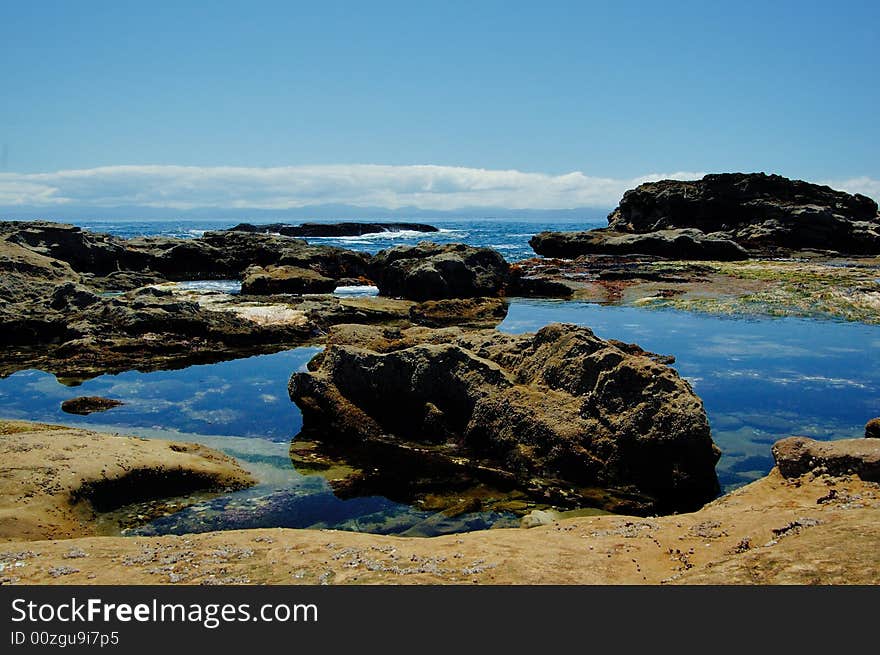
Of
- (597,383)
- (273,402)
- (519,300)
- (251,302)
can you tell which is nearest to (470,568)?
(597,383)

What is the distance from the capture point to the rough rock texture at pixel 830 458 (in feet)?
31.9

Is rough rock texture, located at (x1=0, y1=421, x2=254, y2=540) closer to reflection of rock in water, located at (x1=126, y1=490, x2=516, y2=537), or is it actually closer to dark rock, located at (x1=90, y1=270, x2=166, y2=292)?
reflection of rock in water, located at (x1=126, y1=490, x2=516, y2=537)

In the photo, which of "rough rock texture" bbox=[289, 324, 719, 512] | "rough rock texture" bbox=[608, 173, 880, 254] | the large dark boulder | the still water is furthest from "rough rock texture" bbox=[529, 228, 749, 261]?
"rough rock texture" bbox=[289, 324, 719, 512]

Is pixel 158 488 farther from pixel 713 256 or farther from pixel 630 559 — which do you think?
pixel 713 256

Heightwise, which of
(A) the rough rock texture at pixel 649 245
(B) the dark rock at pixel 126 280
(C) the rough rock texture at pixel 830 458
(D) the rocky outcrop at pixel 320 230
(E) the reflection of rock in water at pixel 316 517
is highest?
(D) the rocky outcrop at pixel 320 230

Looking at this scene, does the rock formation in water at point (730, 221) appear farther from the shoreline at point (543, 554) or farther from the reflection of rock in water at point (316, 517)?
the shoreline at point (543, 554)

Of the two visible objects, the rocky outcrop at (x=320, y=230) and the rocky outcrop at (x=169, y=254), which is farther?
the rocky outcrop at (x=320, y=230)

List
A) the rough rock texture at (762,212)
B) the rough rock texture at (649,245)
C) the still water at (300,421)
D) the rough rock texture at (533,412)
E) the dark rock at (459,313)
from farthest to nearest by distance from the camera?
the rough rock texture at (762,212) → the rough rock texture at (649,245) → the dark rock at (459,313) → the rough rock texture at (533,412) → the still water at (300,421)

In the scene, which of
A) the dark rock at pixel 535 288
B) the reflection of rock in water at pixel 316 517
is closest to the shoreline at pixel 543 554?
the reflection of rock in water at pixel 316 517

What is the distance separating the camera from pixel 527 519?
10.9 metres

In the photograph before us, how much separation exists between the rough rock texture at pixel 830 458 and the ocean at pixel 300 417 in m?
2.03

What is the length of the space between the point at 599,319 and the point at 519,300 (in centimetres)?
899

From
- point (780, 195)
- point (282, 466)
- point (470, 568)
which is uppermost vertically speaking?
point (780, 195)
